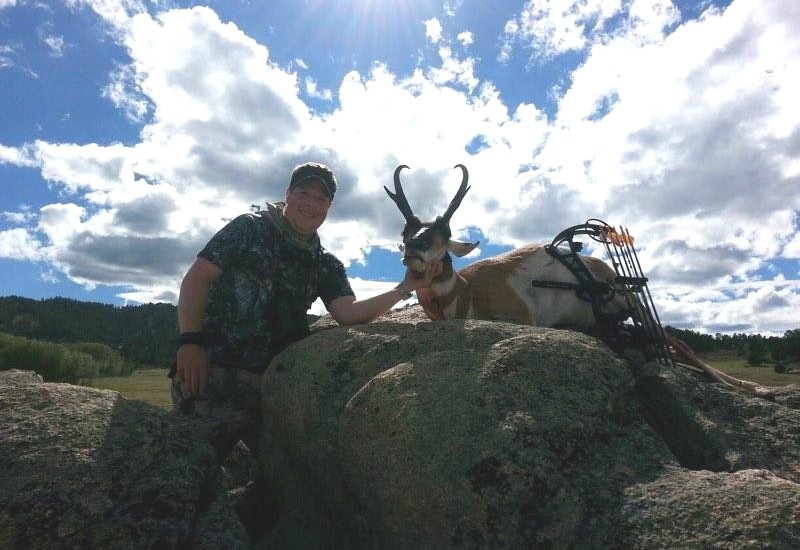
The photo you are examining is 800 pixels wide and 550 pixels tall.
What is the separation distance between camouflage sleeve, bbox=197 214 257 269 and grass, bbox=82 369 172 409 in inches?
749

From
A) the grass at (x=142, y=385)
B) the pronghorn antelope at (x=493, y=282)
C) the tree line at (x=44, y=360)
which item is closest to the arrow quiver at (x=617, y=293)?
the pronghorn antelope at (x=493, y=282)

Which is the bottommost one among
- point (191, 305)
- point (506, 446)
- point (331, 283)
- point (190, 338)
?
point (506, 446)

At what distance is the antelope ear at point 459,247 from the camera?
846 cm

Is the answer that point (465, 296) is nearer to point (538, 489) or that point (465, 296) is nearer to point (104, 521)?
point (538, 489)

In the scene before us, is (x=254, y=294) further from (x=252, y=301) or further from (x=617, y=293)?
(x=617, y=293)

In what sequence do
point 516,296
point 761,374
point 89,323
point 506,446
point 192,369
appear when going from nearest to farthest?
point 506,446 < point 192,369 < point 516,296 < point 761,374 < point 89,323

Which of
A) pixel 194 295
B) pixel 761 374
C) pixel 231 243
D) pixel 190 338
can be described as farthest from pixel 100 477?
pixel 761 374

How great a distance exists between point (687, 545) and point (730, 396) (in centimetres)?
240

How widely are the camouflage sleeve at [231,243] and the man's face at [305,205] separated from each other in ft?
1.62

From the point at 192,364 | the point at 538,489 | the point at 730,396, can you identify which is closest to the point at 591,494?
the point at 538,489

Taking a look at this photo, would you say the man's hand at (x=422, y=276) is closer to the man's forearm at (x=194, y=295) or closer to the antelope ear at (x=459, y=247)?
the antelope ear at (x=459, y=247)

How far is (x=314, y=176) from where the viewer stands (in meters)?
6.28

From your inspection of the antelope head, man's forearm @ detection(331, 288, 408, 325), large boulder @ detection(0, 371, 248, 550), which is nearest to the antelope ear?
the antelope head

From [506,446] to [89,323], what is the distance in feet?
523
